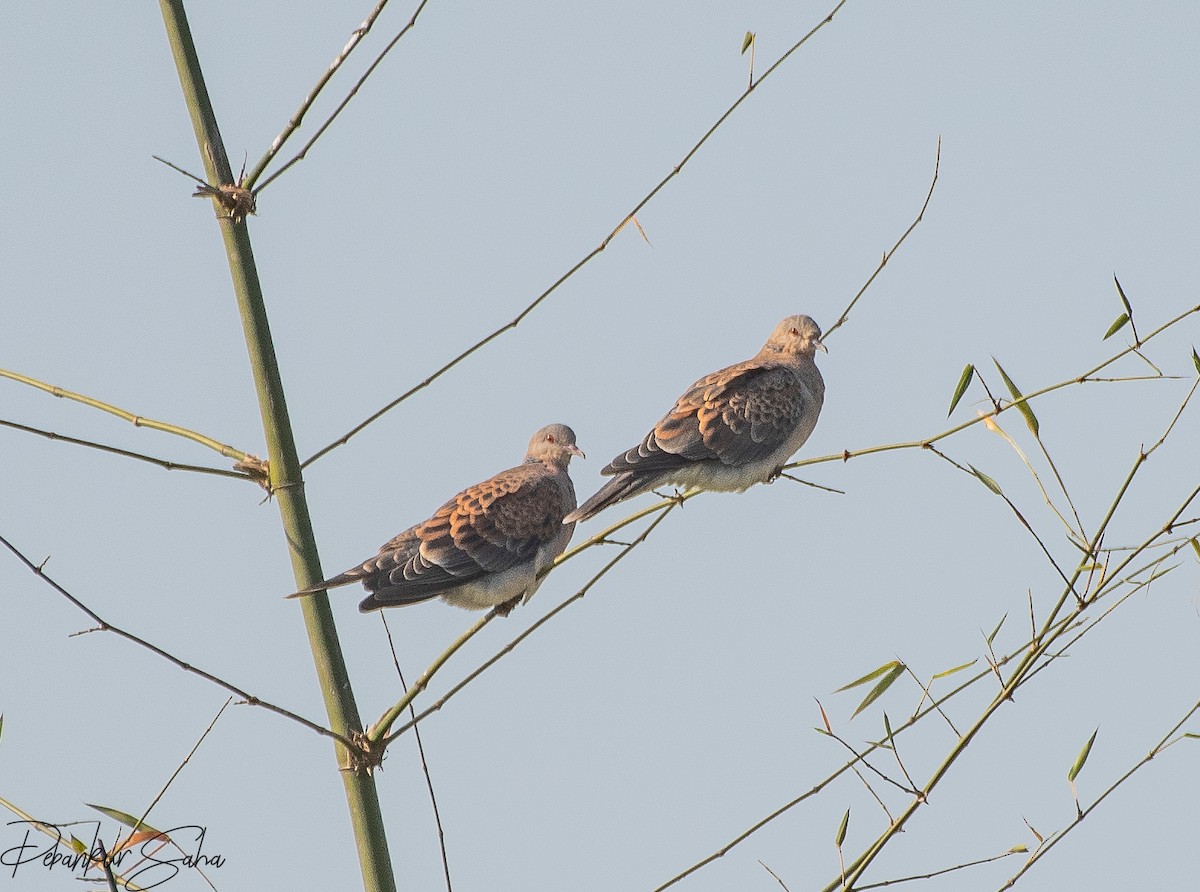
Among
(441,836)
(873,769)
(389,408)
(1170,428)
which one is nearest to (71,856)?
(441,836)

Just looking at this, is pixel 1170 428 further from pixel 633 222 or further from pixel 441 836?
pixel 441 836

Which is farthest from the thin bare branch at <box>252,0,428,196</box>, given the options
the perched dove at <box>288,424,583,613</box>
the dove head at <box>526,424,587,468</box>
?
the dove head at <box>526,424,587,468</box>

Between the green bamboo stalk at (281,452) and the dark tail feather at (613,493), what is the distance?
126 inches

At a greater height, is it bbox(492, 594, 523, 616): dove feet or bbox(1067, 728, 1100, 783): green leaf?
bbox(492, 594, 523, 616): dove feet

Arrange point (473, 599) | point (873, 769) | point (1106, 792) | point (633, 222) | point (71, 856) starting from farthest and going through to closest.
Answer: point (473, 599)
point (633, 222)
point (873, 769)
point (71, 856)
point (1106, 792)

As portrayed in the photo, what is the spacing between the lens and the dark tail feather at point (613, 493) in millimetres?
5738

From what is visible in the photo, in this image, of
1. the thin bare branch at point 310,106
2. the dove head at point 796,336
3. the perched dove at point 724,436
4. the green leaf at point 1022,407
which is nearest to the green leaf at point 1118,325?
the green leaf at point 1022,407

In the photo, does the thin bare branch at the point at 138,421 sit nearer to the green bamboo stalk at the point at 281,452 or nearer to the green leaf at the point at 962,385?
the green bamboo stalk at the point at 281,452

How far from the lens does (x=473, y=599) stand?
612 cm

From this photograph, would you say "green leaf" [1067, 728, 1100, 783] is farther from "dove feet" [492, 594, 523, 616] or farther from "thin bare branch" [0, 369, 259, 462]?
"dove feet" [492, 594, 523, 616]

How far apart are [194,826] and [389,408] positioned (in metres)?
0.77

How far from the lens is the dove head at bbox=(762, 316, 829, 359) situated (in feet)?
23.8

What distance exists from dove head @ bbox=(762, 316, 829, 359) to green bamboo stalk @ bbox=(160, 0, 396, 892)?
15.9ft

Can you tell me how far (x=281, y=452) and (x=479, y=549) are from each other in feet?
11.6
